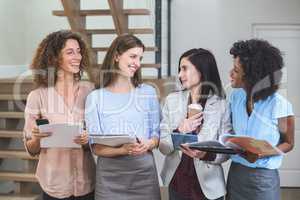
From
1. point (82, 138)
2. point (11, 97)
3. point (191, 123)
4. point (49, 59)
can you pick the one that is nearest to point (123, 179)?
point (82, 138)

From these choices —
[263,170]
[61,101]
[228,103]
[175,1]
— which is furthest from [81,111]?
[175,1]

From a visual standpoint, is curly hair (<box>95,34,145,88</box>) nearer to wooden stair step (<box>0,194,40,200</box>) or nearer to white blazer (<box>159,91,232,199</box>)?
white blazer (<box>159,91,232,199</box>)

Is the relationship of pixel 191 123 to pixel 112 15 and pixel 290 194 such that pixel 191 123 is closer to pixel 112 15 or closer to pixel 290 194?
pixel 112 15

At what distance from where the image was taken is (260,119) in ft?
6.21

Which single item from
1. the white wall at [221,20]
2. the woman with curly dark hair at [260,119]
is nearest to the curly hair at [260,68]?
the woman with curly dark hair at [260,119]

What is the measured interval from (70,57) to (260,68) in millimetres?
918

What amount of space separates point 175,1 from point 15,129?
7.72ft

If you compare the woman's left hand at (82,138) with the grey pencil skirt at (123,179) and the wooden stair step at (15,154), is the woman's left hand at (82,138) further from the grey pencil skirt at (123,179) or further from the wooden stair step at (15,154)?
the wooden stair step at (15,154)

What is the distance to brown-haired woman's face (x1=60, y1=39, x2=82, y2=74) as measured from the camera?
6.58 ft

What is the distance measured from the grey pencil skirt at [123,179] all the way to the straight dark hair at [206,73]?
432 millimetres

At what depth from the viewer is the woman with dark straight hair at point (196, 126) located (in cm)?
188

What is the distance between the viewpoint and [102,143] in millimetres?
1898

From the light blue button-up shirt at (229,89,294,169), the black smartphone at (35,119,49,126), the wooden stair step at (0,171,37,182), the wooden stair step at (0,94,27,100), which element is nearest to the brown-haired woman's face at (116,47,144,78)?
the black smartphone at (35,119,49,126)

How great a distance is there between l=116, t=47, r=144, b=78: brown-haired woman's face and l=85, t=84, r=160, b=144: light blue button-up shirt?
0.38 feet
